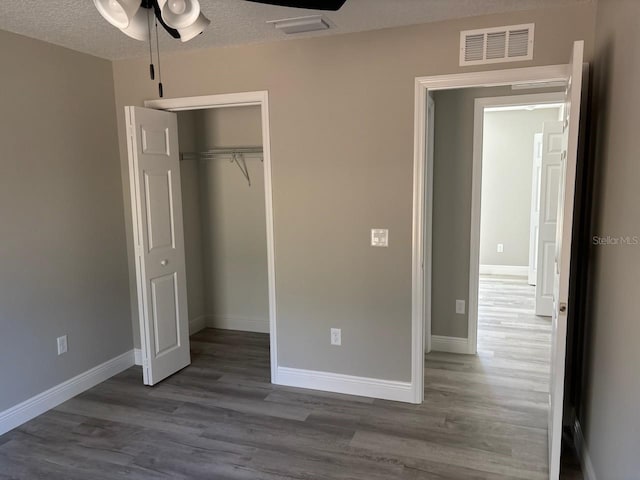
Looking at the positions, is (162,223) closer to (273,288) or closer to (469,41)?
(273,288)

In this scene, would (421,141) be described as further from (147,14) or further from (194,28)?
(147,14)

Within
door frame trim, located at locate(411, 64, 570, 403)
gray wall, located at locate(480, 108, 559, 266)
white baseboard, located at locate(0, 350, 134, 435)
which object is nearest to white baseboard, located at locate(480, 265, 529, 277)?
gray wall, located at locate(480, 108, 559, 266)

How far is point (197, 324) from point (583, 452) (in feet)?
11.8

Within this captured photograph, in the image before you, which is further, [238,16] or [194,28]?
[238,16]

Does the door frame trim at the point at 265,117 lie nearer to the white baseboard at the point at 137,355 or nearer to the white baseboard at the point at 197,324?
the white baseboard at the point at 137,355

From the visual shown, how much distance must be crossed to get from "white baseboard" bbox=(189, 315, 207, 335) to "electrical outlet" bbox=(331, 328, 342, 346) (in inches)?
78.0

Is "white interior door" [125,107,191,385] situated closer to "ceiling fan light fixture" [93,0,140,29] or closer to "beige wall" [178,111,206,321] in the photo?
"beige wall" [178,111,206,321]

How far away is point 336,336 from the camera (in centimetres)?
328

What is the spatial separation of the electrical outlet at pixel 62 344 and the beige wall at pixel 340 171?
5.06 feet

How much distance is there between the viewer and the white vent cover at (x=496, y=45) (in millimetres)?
2625

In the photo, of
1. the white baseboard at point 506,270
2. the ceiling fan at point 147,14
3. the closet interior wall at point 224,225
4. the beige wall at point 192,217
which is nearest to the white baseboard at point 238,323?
the closet interior wall at point 224,225

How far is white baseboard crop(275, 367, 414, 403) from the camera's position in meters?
3.16

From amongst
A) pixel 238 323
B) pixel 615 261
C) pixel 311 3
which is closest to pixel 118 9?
pixel 311 3

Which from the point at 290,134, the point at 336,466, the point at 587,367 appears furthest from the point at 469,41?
→ the point at 336,466
